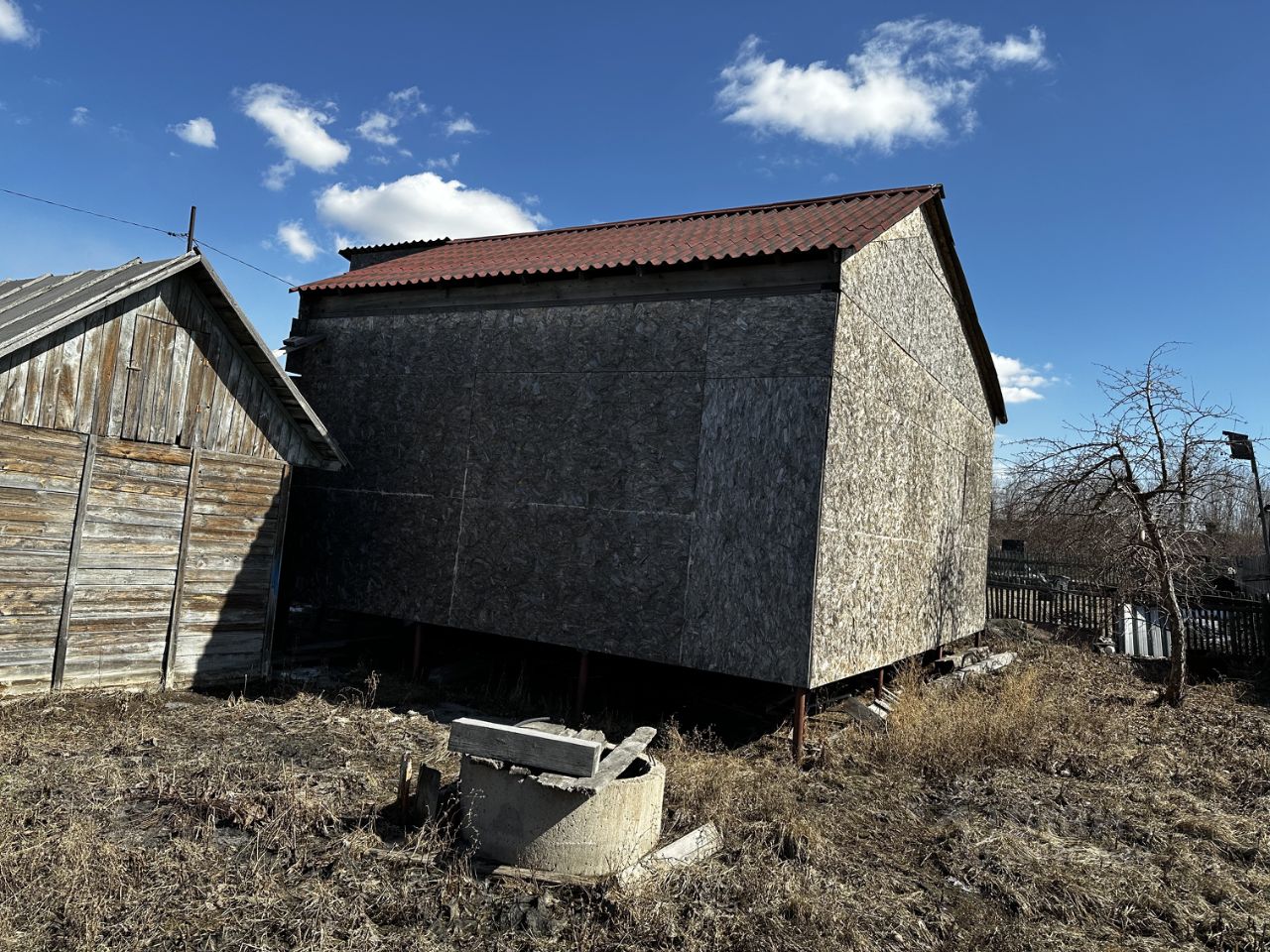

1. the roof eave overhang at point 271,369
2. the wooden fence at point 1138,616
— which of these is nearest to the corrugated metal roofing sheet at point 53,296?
the roof eave overhang at point 271,369

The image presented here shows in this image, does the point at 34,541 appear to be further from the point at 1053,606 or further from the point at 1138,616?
Result: the point at 1053,606

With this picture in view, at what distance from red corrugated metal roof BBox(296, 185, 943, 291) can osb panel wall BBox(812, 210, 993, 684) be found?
0.42 metres

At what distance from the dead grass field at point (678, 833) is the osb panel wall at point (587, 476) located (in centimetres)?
162

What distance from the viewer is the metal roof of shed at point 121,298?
28.0 ft

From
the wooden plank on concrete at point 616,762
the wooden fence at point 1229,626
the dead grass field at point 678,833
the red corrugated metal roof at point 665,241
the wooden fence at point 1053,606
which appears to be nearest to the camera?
the dead grass field at point 678,833

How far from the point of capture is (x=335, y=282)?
42.0ft

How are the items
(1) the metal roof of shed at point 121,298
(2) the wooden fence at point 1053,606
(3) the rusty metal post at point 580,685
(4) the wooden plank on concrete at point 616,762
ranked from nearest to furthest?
(4) the wooden plank on concrete at point 616,762 → (1) the metal roof of shed at point 121,298 → (3) the rusty metal post at point 580,685 → (2) the wooden fence at point 1053,606

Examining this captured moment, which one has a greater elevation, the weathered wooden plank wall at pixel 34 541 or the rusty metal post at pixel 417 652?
the weathered wooden plank wall at pixel 34 541

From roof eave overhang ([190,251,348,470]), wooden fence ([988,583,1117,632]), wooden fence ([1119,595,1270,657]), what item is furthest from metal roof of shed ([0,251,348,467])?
wooden fence ([988,583,1117,632])

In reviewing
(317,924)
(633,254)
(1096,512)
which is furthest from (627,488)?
(1096,512)

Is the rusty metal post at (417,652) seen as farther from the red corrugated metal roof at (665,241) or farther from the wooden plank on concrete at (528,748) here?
the wooden plank on concrete at (528,748)

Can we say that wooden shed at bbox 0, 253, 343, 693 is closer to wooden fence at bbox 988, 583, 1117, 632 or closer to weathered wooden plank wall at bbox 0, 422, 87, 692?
weathered wooden plank wall at bbox 0, 422, 87, 692

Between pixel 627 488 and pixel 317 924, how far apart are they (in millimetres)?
6087

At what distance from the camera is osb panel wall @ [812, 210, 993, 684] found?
30.8ft
